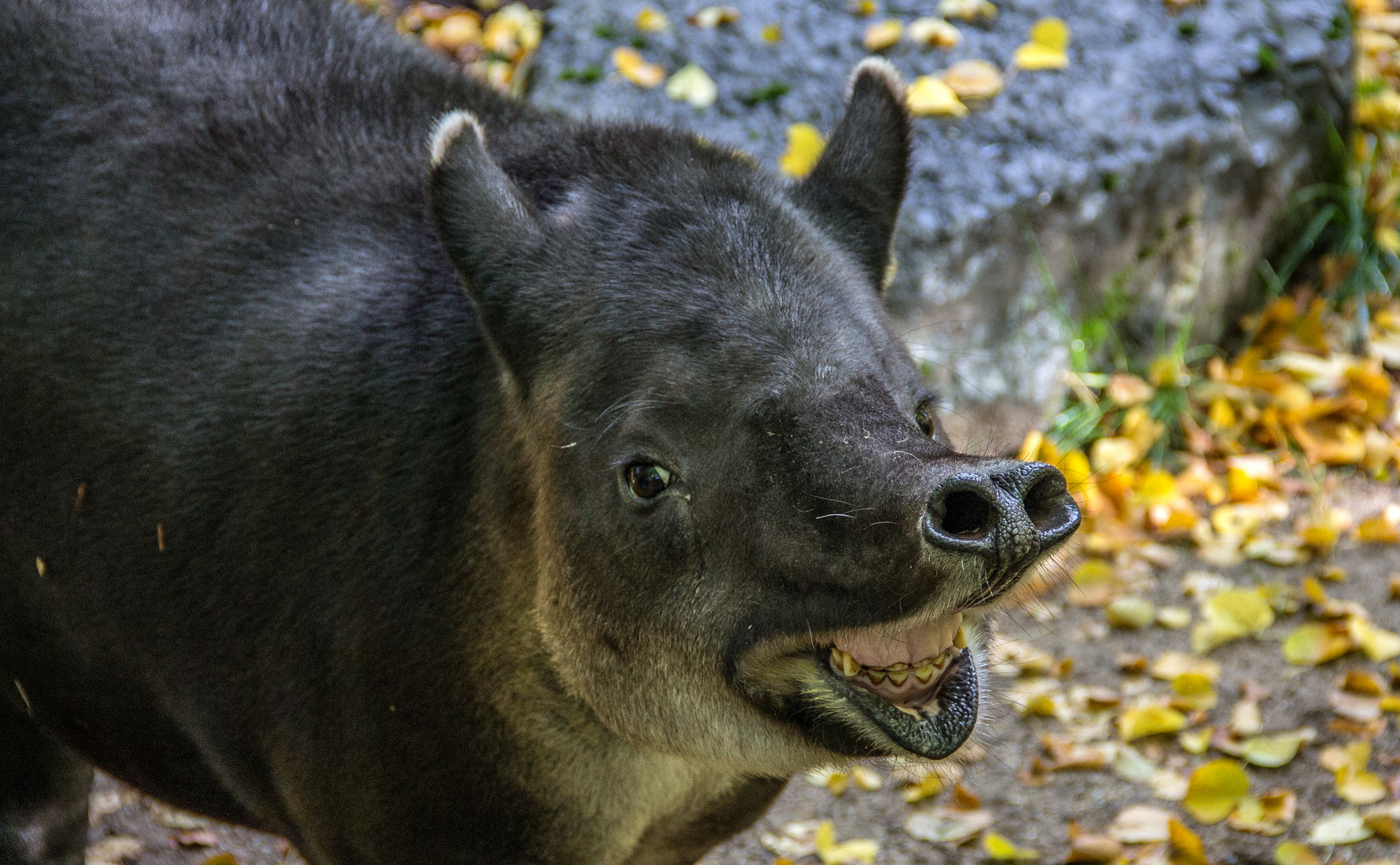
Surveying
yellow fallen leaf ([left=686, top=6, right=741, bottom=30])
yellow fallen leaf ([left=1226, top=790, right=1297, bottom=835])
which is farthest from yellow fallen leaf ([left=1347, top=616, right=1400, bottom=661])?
yellow fallen leaf ([left=686, top=6, right=741, bottom=30])

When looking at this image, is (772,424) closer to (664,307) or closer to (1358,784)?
(664,307)

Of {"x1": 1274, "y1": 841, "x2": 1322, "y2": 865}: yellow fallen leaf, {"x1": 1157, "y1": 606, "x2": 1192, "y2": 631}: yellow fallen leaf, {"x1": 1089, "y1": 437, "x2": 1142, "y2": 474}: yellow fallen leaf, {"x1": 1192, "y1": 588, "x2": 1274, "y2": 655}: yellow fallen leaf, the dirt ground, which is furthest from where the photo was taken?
{"x1": 1089, "y1": 437, "x2": 1142, "y2": 474}: yellow fallen leaf

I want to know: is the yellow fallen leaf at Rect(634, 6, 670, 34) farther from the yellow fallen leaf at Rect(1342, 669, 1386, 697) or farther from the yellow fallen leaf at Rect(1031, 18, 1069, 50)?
the yellow fallen leaf at Rect(1342, 669, 1386, 697)

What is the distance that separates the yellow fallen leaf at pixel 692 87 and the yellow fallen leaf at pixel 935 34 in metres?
1.03

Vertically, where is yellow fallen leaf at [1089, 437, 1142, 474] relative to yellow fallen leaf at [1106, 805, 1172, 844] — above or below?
below

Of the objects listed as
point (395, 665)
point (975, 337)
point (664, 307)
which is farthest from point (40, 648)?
point (975, 337)

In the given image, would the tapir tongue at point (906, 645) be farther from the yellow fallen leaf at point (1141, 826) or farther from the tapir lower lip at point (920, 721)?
the yellow fallen leaf at point (1141, 826)

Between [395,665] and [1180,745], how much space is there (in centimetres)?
315

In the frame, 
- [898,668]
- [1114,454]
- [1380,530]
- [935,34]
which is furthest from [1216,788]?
[935,34]

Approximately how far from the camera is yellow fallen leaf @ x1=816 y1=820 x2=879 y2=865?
486 cm

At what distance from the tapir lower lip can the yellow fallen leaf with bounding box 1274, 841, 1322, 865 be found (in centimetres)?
225

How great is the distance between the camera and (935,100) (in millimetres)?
6902

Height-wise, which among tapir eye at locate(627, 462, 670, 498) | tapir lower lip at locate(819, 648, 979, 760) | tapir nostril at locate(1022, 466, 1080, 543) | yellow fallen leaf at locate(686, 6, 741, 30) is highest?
tapir nostril at locate(1022, 466, 1080, 543)

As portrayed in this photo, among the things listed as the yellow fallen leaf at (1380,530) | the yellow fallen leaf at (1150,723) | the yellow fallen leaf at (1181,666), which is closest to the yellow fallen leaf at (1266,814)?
the yellow fallen leaf at (1150,723)
